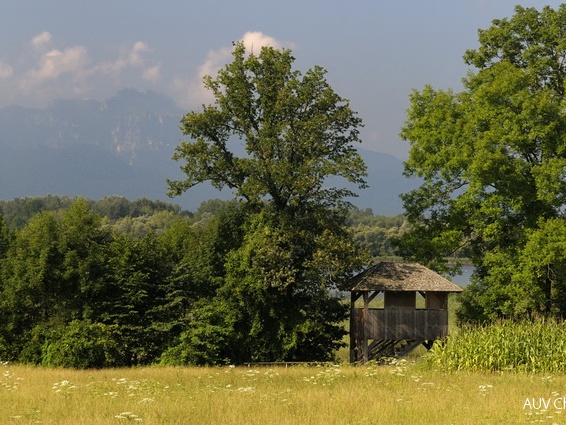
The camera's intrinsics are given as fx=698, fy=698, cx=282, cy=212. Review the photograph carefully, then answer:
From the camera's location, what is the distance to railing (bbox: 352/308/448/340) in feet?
104

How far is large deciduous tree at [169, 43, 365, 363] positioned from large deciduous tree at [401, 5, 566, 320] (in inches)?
237

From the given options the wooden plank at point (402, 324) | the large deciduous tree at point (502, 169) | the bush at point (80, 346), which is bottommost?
the bush at point (80, 346)

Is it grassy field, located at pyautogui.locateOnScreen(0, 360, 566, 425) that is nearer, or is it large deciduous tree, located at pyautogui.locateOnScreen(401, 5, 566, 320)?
grassy field, located at pyautogui.locateOnScreen(0, 360, 566, 425)

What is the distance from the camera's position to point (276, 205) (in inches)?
1320

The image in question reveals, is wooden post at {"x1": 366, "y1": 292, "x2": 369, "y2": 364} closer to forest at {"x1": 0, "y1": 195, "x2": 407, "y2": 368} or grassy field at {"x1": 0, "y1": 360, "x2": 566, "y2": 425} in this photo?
forest at {"x1": 0, "y1": 195, "x2": 407, "y2": 368}

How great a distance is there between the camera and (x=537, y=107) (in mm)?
33062

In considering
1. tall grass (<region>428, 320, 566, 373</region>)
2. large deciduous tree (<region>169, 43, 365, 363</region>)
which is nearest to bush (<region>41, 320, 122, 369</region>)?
large deciduous tree (<region>169, 43, 365, 363</region>)

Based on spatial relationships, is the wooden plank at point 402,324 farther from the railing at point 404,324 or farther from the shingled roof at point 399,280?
the shingled roof at point 399,280

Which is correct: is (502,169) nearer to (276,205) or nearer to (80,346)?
(276,205)

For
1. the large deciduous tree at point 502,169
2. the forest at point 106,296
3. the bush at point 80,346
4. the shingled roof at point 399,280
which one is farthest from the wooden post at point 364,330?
the bush at point 80,346

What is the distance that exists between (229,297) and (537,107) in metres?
17.0

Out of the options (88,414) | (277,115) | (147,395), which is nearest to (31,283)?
(277,115)

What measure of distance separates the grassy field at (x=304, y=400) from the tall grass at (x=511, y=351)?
67.3 inches

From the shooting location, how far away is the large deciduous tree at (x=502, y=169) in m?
33.1
